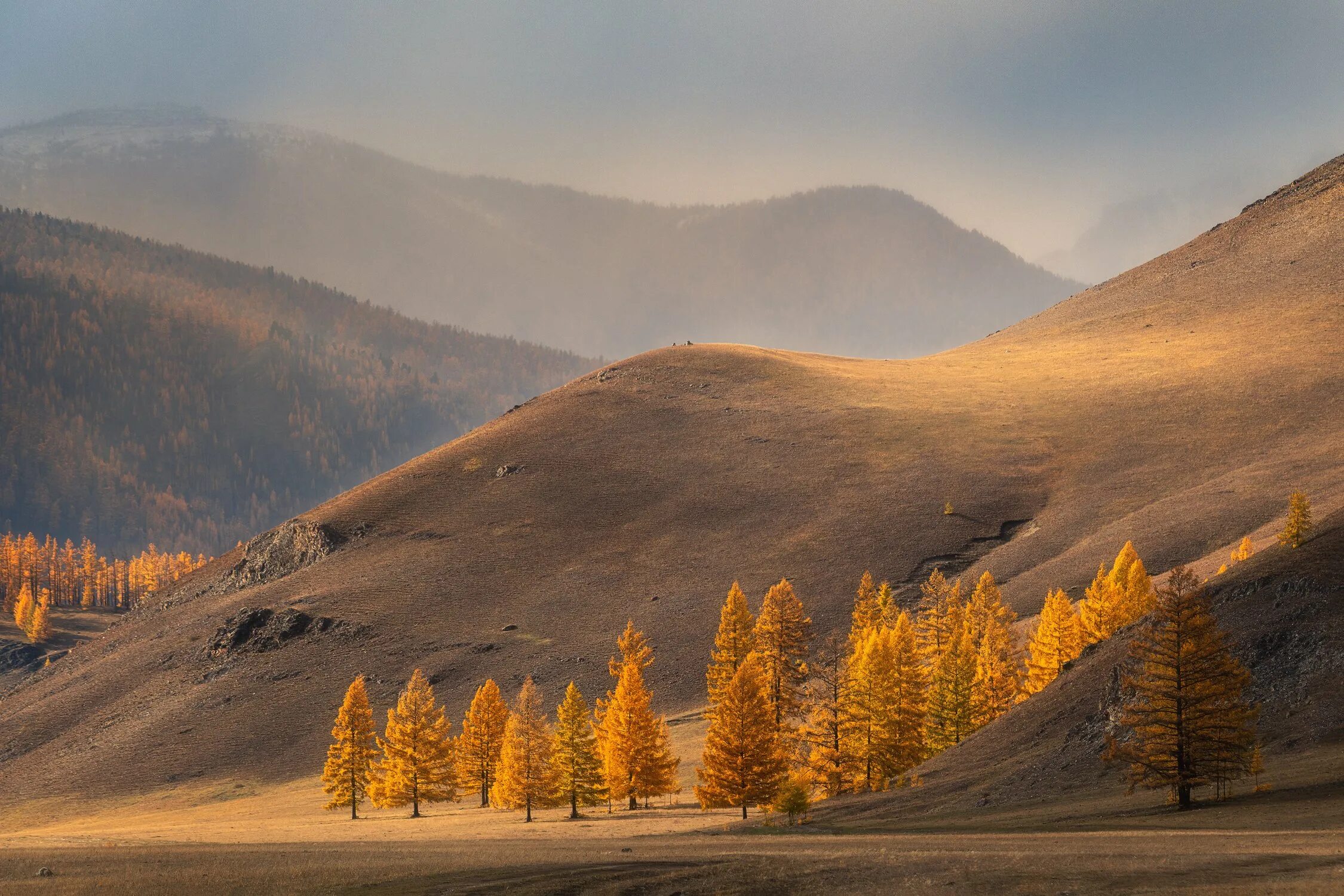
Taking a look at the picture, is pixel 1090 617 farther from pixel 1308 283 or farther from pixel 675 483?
pixel 1308 283

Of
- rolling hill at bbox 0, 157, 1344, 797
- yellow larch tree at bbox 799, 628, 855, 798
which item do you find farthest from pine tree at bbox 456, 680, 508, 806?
yellow larch tree at bbox 799, 628, 855, 798

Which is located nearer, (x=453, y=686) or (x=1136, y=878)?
(x=1136, y=878)

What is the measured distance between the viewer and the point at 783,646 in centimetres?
8631

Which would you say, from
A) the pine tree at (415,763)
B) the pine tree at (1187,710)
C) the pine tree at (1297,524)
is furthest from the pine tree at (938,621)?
the pine tree at (415,763)

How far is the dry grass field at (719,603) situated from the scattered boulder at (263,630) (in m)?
0.59

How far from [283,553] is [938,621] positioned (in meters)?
104

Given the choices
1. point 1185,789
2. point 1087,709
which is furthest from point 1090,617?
point 1185,789

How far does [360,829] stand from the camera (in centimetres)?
7131

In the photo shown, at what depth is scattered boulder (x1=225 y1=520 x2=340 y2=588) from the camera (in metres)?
157

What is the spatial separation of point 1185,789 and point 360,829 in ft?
161

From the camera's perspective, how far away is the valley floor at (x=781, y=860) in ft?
97.7

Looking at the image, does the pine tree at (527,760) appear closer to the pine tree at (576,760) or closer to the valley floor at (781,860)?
the pine tree at (576,760)

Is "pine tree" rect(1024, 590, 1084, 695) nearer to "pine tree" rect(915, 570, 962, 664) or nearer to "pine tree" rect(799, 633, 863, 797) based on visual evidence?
"pine tree" rect(915, 570, 962, 664)

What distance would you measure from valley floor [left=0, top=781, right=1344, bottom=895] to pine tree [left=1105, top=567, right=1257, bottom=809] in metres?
1.84
